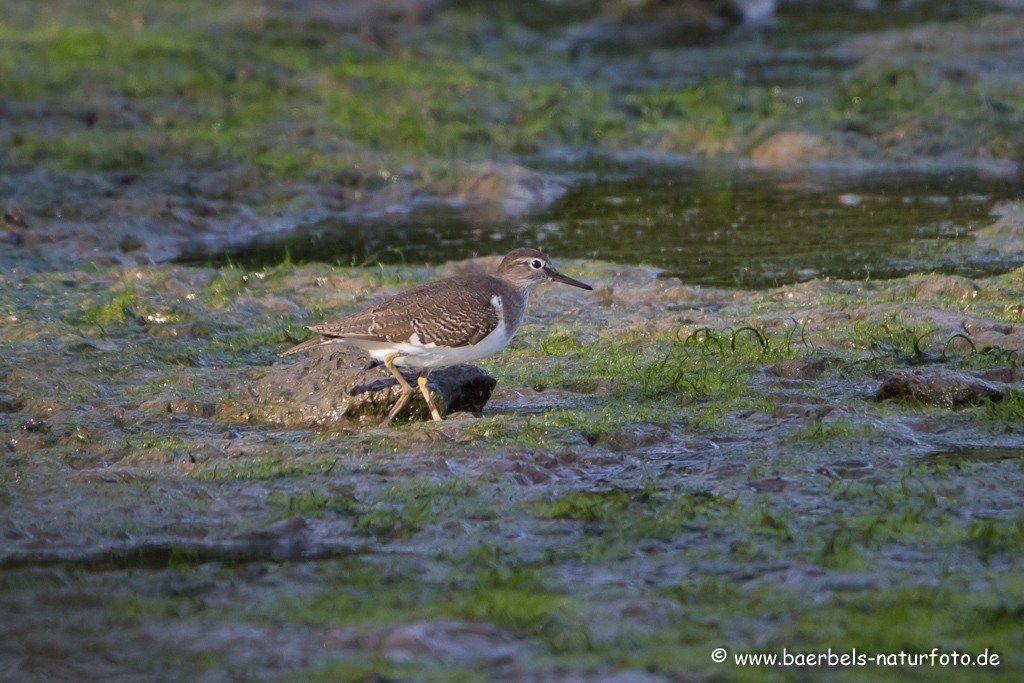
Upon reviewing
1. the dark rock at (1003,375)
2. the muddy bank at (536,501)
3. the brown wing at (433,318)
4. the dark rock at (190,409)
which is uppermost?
the brown wing at (433,318)

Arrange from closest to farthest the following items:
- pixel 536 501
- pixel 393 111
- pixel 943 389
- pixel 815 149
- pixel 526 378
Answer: pixel 536 501 < pixel 943 389 < pixel 526 378 < pixel 815 149 < pixel 393 111

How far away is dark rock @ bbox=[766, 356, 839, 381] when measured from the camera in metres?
7.52

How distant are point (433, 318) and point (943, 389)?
9.81ft

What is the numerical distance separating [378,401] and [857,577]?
3279 mm

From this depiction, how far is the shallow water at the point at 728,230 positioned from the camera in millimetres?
10711

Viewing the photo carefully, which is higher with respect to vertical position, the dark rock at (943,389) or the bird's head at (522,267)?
the bird's head at (522,267)

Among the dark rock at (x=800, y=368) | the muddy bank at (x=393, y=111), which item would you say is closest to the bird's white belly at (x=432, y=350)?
the dark rock at (x=800, y=368)

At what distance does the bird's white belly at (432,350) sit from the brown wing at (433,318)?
31 millimetres

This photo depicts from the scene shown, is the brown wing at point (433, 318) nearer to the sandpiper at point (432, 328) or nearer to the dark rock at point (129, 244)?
the sandpiper at point (432, 328)

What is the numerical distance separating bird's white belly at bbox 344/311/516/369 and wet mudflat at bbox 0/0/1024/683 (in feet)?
1.27

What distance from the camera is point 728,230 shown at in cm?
1212

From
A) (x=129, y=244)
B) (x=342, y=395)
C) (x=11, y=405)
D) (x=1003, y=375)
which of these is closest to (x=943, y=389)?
(x=1003, y=375)

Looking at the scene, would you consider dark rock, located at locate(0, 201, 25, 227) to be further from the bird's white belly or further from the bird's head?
the bird's head

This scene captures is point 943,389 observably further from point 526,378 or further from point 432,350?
point 432,350
